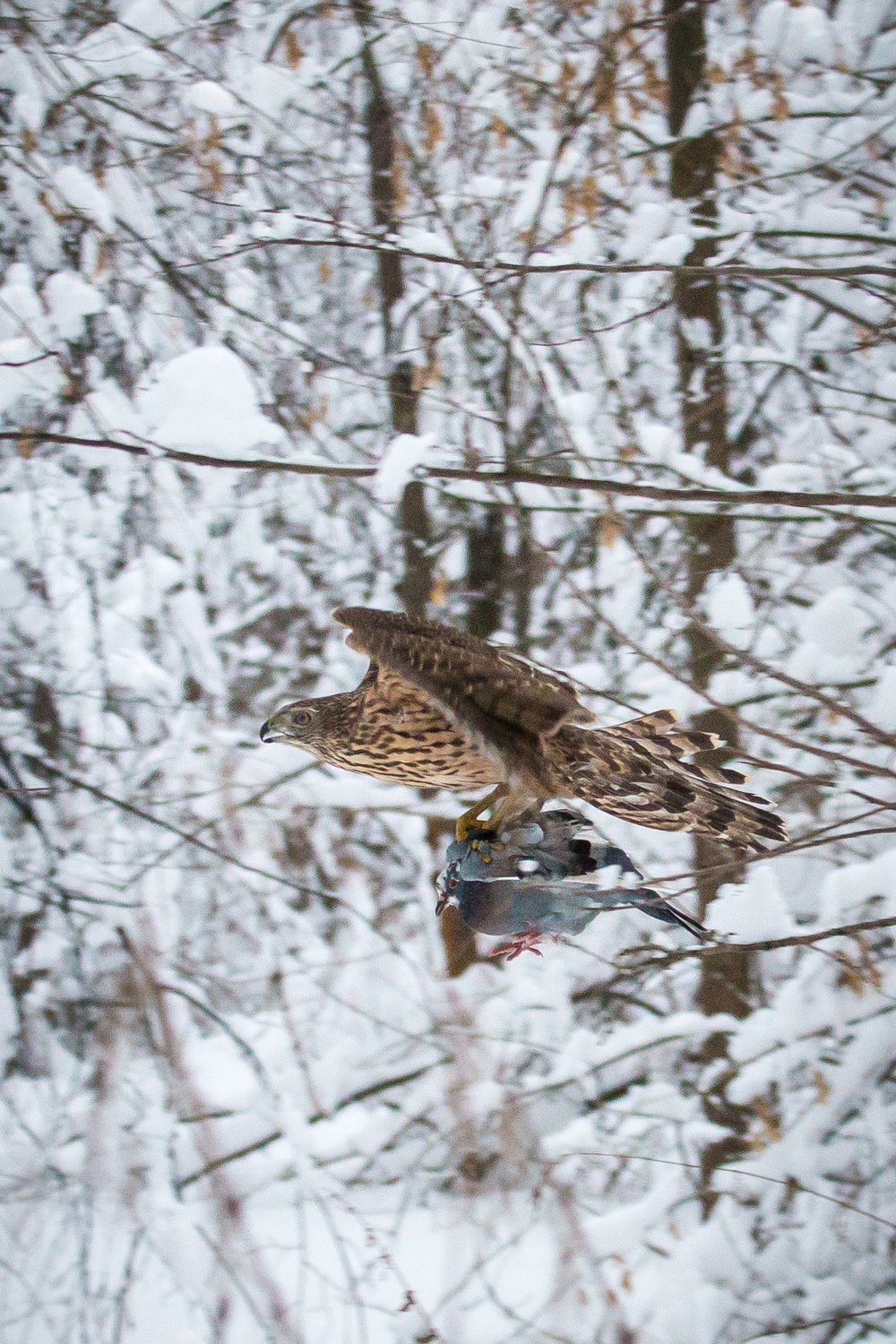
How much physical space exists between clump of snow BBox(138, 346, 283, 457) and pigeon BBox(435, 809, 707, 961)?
0.84m

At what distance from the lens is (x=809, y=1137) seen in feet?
13.3

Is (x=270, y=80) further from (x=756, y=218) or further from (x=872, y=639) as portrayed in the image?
(x=872, y=639)

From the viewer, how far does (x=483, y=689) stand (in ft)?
6.63

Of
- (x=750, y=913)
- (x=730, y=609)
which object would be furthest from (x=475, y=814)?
(x=730, y=609)

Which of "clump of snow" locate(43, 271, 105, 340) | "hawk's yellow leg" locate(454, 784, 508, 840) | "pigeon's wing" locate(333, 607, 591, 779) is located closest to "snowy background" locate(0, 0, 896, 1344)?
"clump of snow" locate(43, 271, 105, 340)

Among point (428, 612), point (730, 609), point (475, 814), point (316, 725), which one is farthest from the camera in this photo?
point (428, 612)

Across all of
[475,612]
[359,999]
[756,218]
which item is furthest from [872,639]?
[359,999]

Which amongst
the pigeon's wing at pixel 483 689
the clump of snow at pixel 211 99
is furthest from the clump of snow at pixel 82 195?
the pigeon's wing at pixel 483 689

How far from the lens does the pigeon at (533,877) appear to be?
1.96m

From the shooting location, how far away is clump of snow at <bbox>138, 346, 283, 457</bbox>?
7.48ft

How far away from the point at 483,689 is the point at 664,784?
1.14ft

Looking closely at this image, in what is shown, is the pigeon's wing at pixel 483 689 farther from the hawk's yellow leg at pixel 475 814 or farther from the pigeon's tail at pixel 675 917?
the pigeon's tail at pixel 675 917

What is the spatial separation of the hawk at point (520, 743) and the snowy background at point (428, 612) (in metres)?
0.63

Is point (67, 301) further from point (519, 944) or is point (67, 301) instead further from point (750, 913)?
point (750, 913)
